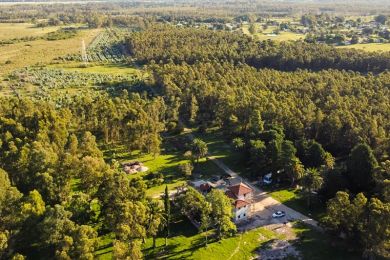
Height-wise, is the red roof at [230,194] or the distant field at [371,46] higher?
the distant field at [371,46]

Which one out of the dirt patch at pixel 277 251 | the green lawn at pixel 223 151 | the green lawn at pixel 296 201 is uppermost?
the green lawn at pixel 223 151

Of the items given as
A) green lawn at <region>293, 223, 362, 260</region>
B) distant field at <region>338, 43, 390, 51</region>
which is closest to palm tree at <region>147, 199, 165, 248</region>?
green lawn at <region>293, 223, 362, 260</region>

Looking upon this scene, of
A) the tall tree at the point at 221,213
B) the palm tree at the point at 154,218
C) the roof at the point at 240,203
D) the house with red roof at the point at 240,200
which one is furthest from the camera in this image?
the house with red roof at the point at 240,200

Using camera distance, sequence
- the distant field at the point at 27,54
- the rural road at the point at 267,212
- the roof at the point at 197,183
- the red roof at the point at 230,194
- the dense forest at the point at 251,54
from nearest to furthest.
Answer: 1. the rural road at the point at 267,212
2. the red roof at the point at 230,194
3. the roof at the point at 197,183
4. the dense forest at the point at 251,54
5. the distant field at the point at 27,54

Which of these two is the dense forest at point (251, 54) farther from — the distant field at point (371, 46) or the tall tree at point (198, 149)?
the tall tree at point (198, 149)

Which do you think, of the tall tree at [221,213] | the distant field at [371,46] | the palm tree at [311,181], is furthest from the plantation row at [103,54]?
the tall tree at [221,213]

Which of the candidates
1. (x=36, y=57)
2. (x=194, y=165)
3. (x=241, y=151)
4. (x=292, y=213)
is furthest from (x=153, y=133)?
(x=36, y=57)

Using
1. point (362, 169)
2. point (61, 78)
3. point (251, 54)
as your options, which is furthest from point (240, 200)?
point (61, 78)

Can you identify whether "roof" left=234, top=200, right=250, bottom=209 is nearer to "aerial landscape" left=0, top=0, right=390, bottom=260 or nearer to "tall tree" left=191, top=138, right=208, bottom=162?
"aerial landscape" left=0, top=0, right=390, bottom=260
